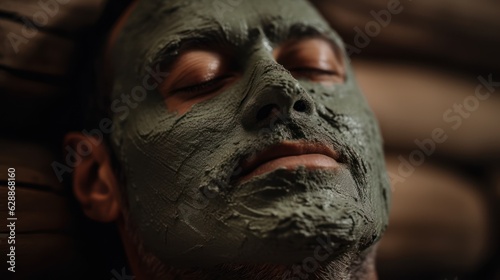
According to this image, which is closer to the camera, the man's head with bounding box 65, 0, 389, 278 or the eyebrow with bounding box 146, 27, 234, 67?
the man's head with bounding box 65, 0, 389, 278

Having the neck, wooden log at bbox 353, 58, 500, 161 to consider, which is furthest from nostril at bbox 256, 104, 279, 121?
wooden log at bbox 353, 58, 500, 161

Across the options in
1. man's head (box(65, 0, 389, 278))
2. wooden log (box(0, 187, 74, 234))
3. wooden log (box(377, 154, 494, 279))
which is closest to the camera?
man's head (box(65, 0, 389, 278))

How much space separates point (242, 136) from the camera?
0.93m

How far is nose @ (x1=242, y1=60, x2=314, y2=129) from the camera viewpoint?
910 mm

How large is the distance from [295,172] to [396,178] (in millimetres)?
848

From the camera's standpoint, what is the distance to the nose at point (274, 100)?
0.91m

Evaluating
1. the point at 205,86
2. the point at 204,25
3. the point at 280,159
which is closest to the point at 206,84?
the point at 205,86

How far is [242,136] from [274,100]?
8 centimetres

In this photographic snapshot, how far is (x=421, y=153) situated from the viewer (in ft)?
5.54

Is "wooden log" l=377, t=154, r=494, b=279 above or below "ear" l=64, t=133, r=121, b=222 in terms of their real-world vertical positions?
below

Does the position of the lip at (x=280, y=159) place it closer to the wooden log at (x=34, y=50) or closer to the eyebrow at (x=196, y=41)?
the eyebrow at (x=196, y=41)

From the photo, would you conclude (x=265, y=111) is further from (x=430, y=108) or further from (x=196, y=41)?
(x=430, y=108)

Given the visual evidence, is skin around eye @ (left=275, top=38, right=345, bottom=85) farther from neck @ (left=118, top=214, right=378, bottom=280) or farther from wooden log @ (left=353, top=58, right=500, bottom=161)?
wooden log @ (left=353, top=58, right=500, bottom=161)

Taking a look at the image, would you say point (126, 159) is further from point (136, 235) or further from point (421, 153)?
point (421, 153)
